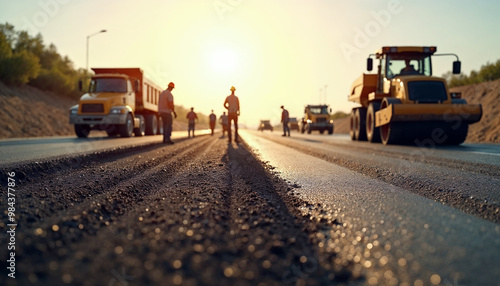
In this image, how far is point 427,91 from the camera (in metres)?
12.6

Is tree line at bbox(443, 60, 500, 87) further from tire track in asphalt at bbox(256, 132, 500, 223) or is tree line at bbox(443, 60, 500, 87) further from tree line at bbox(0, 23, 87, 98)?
tree line at bbox(0, 23, 87, 98)

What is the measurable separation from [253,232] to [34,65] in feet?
115

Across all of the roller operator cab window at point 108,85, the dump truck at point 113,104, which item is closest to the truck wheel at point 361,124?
the dump truck at point 113,104

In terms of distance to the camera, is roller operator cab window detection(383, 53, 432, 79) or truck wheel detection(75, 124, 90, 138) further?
truck wheel detection(75, 124, 90, 138)

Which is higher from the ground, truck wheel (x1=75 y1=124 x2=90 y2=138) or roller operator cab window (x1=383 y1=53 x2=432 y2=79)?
roller operator cab window (x1=383 y1=53 x2=432 y2=79)

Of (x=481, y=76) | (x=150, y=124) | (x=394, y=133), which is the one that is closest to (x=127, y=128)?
(x=150, y=124)

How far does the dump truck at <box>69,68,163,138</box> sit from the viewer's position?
1717 cm

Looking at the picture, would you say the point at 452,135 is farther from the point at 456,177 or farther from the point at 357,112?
the point at 456,177

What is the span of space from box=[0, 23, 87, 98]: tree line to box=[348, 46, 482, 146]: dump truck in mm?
27126

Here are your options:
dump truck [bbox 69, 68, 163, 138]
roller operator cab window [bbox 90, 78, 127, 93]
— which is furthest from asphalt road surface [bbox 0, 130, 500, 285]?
roller operator cab window [bbox 90, 78, 127, 93]

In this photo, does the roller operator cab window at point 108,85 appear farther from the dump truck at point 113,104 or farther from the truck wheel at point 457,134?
the truck wheel at point 457,134

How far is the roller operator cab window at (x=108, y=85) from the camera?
1831 centimetres

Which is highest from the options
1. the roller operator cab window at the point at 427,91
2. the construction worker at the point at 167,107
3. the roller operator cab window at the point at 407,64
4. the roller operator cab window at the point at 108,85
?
the roller operator cab window at the point at 407,64

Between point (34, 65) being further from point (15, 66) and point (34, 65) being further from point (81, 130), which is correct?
point (81, 130)
